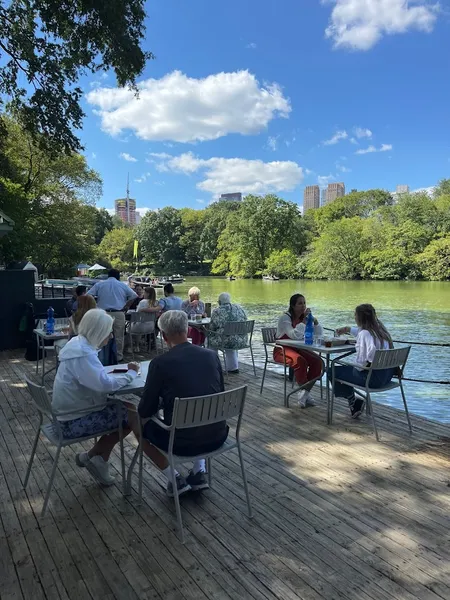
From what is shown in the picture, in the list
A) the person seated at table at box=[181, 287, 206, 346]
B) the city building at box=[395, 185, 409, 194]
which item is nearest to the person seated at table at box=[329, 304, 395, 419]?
the person seated at table at box=[181, 287, 206, 346]

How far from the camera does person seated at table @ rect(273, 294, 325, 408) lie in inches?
179

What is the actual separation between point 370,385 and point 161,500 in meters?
2.03

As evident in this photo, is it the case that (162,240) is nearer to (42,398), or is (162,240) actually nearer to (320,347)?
(320,347)

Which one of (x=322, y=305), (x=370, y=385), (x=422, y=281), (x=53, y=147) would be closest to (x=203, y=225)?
(x=422, y=281)

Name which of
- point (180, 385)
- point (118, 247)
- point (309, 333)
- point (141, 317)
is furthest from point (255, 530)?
point (118, 247)

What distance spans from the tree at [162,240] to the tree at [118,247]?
2101 mm

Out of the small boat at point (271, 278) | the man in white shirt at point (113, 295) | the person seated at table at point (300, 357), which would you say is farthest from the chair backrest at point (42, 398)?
the small boat at point (271, 278)

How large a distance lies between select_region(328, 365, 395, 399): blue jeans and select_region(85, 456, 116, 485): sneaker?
2162mm

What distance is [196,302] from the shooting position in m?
6.84

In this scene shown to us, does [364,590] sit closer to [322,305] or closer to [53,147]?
[53,147]

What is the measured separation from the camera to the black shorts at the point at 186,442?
231cm

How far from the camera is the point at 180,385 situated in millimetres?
2295

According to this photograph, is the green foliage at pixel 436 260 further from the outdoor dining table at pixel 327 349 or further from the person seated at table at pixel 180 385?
the person seated at table at pixel 180 385

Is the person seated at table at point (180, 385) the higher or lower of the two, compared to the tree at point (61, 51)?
lower
